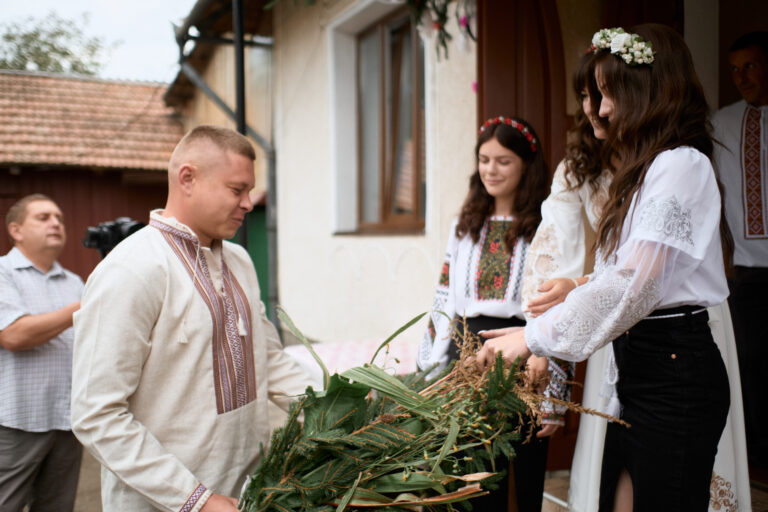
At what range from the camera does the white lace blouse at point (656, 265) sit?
1390 mm

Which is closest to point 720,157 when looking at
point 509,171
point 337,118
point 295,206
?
point 509,171

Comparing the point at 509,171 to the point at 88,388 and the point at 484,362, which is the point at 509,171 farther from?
the point at 88,388

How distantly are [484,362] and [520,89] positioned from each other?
1.91 metres

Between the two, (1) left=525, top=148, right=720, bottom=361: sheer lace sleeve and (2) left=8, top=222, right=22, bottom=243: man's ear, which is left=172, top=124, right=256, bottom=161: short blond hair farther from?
(2) left=8, top=222, right=22, bottom=243: man's ear

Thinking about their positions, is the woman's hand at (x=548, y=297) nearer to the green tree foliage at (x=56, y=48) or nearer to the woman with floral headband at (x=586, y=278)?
the woman with floral headband at (x=586, y=278)

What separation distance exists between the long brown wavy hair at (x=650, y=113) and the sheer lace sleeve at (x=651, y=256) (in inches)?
1.9

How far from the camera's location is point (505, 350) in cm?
156

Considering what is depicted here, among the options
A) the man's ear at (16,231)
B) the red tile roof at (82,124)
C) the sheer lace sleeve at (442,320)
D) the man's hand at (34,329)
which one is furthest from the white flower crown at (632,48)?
the red tile roof at (82,124)

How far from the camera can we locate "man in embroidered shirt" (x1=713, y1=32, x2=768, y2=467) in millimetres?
3225

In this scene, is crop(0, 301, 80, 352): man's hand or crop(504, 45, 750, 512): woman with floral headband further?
crop(0, 301, 80, 352): man's hand

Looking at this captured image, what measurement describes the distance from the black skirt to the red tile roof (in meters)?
10.8

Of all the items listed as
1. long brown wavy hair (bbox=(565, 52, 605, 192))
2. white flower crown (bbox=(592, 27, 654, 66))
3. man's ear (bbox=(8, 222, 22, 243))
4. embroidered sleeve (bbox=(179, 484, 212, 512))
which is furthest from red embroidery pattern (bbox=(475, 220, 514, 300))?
man's ear (bbox=(8, 222, 22, 243))

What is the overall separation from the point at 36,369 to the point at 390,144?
414 centimetres

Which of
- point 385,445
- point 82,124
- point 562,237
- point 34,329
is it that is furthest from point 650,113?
point 82,124
